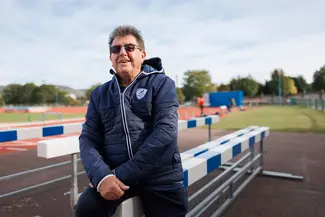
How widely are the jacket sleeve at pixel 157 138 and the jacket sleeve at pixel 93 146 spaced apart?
0.35 ft

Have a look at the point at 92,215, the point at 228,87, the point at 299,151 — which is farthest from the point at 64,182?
the point at 228,87

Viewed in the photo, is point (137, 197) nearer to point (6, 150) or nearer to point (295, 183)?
point (295, 183)

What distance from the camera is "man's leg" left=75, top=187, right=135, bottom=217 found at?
5.05 feet

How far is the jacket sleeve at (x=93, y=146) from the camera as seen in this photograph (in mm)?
1562

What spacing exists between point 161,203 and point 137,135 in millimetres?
436

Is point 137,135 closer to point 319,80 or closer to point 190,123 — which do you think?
point 190,123

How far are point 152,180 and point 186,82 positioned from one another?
3936 inches

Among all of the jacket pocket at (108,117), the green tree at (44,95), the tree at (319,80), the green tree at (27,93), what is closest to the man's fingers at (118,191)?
the jacket pocket at (108,117)

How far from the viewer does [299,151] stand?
685 centimetres

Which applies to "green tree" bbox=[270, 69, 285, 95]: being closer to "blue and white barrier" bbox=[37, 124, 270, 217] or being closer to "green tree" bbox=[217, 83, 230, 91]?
"green tree" bbox=[217, 83, 230, 91]

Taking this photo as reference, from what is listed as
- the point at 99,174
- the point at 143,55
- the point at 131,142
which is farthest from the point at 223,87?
the point at 99,174

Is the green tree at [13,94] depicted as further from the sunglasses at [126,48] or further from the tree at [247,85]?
the sunglasses at [126,48]

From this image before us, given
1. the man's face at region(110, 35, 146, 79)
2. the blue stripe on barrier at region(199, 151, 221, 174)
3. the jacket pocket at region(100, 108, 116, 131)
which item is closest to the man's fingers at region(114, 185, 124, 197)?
the jacket pocket at region(100, 108, 116, 131)

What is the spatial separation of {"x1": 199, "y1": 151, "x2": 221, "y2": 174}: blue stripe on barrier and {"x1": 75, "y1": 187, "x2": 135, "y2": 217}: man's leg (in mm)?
1075
